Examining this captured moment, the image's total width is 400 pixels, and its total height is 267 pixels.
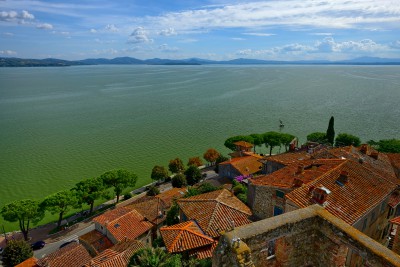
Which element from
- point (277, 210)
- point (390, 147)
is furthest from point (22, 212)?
point (390, 147)

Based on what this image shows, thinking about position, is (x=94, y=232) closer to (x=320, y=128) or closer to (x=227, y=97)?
(x=320, y=128)

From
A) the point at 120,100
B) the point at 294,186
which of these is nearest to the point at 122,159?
the point at 294,186

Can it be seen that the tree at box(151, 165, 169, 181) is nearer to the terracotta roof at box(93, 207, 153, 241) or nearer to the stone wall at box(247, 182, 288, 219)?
the terracotta roof at box(93, 207, 153, 241)

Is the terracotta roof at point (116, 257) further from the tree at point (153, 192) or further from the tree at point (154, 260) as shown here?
the tree at point (153, 192)

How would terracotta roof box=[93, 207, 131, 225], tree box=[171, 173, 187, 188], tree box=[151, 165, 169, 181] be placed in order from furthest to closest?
tree box=[151, 165, 169, 181], tree box=[171, 173, 187, 188], terracotta roof box=[93, 207, 131, 225]

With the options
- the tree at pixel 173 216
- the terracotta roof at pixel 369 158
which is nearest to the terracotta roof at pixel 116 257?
the tree at pixel 173 216

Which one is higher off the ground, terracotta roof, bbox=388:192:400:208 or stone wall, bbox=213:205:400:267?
stone wall, bbox=213:205:400:267

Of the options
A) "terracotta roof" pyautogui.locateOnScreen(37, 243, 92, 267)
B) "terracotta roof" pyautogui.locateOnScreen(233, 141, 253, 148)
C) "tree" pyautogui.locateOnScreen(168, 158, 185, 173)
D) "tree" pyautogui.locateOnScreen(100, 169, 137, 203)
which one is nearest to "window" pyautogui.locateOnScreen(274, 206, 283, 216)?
"terracotta roof" pyautogui.locateOnScreen(37, 243, 92, 267)
